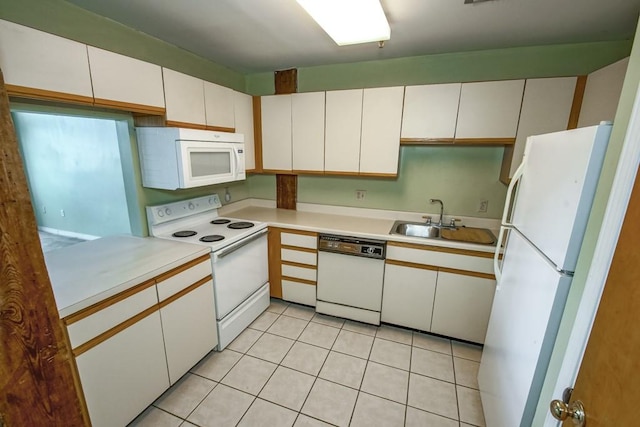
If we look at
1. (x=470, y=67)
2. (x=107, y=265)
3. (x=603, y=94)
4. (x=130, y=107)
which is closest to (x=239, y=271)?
(x=107, y=265)

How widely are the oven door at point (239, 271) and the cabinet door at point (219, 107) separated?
1020 millimetres

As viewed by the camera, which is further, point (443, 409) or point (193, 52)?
point (193, 52)

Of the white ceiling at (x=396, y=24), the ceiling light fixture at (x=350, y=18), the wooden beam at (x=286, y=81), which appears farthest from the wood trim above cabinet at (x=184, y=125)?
the ceiling light fixture at (x=350, y=18)

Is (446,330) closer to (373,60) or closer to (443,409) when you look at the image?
(443,409)

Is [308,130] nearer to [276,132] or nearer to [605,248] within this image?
[276,132]

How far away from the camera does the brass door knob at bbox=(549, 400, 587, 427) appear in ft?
2.16

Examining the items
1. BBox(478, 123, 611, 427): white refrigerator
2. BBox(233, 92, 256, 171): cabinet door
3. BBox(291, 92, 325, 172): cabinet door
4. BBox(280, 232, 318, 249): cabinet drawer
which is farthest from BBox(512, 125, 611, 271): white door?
BBox(233, 92, 256, 171): cabinet door

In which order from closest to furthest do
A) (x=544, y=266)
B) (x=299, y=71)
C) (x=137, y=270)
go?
(x=544, y=266) < (x=137, y=270) < (x=299, y=71)

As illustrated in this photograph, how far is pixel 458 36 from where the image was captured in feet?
6.44

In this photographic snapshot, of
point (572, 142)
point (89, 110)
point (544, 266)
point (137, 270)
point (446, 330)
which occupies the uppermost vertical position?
point (89, 110)

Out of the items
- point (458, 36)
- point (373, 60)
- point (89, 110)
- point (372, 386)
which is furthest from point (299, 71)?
point (372, 386)

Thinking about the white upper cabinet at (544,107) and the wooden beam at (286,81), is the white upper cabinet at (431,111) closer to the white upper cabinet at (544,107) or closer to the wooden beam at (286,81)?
the white upper cabinet at (544,107)

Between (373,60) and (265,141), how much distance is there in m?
1.32

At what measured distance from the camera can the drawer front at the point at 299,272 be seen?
2591 millimetres
